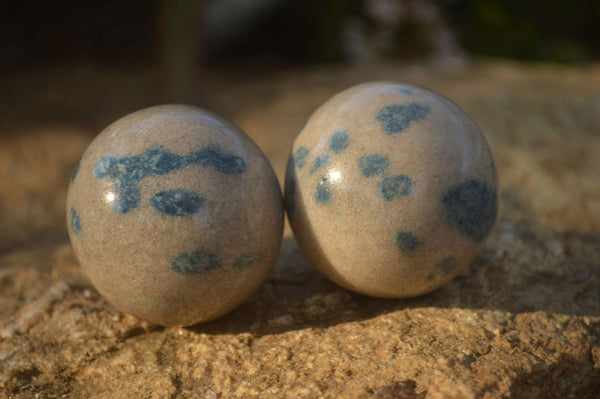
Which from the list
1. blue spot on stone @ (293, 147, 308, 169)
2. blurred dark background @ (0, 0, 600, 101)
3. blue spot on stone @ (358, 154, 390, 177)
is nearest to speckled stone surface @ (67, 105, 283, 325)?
blue spot on stone @ (293, 147, 308, 169)

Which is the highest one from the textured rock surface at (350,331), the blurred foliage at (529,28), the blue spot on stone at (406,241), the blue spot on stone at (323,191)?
the blue spot on stone at (323,191)

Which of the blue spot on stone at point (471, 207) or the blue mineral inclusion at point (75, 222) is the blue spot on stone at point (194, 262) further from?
the blue spot on stone at point (471, 207)

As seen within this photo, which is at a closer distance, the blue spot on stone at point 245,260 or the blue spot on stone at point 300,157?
the blue spot on stone at point 245,260

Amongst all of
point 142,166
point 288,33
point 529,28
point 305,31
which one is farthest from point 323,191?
point 529,28

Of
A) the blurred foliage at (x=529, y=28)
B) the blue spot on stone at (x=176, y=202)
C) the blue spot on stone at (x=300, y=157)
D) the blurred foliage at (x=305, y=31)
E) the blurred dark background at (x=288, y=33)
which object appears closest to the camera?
the blue spot on stone at (x=176, y=202)

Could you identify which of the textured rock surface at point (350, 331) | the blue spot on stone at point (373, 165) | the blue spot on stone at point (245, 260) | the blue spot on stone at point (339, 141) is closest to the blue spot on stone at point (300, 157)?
the blue spot on stone at point (339, 141)

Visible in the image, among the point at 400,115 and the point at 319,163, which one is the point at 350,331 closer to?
the point at 319,163

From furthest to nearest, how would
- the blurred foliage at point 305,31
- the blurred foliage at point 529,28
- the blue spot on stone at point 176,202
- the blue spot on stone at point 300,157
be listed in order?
the blurred foliage at point 529,28, the blurred foliage at point 305,31, the blue spot on stone at point 300,157, the blue spot on stone at point 176,202
